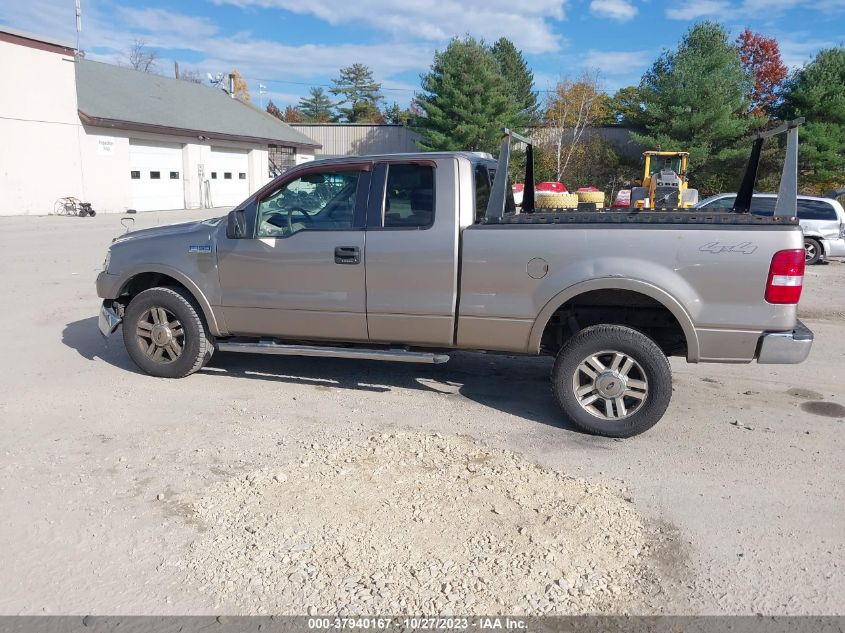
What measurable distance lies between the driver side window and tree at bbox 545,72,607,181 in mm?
36048

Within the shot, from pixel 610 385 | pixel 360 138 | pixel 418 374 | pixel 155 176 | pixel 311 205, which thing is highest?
pixel 360 138

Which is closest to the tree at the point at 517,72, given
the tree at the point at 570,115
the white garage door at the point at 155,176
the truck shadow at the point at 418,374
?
the tree at the point at 570,115

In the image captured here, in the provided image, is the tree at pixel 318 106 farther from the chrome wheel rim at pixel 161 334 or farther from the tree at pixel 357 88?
the chrome wheel rim at pixel 161 334

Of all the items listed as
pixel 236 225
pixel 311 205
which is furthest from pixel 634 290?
pixel 236 225

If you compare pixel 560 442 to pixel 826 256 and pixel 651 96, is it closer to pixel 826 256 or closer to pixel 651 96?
pixel 826 256

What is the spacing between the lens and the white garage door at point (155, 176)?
2830 cm

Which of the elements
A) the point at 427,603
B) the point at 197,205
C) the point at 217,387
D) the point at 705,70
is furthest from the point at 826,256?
the point at 197,205

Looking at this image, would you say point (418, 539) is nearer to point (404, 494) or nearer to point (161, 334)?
point (404, 494)

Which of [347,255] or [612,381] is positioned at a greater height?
[347,255]

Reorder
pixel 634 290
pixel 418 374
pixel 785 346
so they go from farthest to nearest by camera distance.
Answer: pixel 418 374
pixel 634 290
pixel 785 346

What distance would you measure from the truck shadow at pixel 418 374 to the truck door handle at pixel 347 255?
3.93ft

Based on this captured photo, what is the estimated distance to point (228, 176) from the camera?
110 feet

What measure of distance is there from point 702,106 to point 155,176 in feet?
81.8

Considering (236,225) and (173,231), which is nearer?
(236,225)
